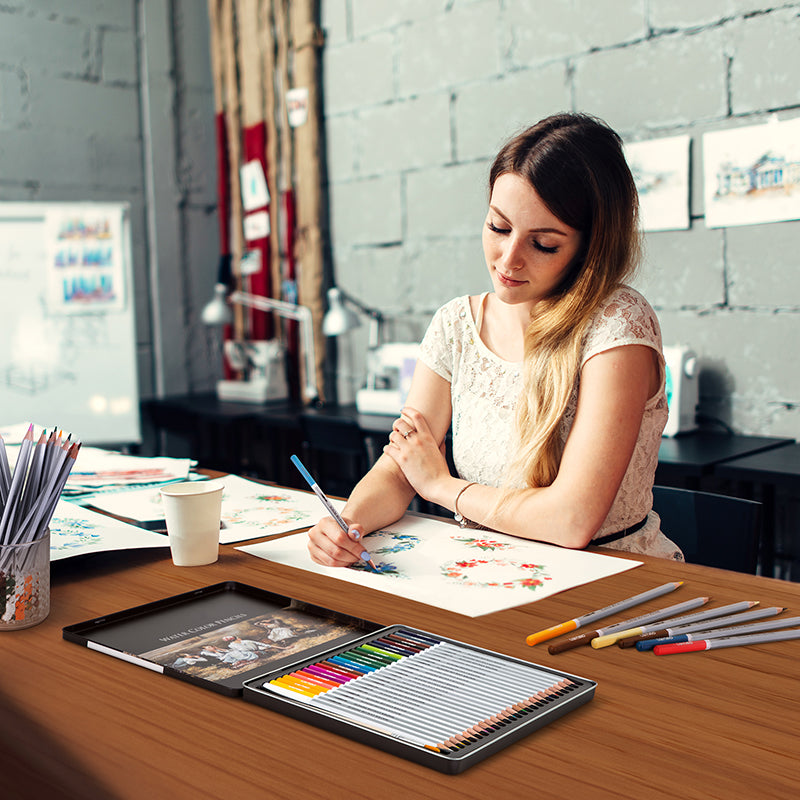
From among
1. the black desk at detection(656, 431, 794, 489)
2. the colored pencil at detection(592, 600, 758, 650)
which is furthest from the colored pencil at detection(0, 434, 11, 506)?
the black desk at detection(656, 431, 794, 489)

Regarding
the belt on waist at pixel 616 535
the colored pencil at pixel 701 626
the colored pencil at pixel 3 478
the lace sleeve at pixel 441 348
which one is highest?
the lace sleeve at pixel 441 348

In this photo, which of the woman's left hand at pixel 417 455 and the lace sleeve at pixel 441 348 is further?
the lace sleeve at pixel 441 348

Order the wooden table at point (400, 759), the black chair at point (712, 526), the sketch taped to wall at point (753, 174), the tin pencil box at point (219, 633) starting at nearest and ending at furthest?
the wooden table at point (400, 759), the tin pencil box at point (219, 633), the black chair at point (712, 526), the sketch taped to wall at point (753, 174)

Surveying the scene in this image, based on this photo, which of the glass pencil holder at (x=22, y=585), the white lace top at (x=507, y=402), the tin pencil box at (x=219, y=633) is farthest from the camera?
the white lace top at (x=507, y=402)

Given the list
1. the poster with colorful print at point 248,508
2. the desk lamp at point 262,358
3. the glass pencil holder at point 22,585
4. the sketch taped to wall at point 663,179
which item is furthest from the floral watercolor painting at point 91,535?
the desk lamp at point 262,358

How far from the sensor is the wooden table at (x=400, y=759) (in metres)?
0.60

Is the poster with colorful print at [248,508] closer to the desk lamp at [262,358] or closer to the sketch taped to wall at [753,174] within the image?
the sketch taped to wall at [753,174]

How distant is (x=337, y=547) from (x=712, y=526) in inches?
23.6

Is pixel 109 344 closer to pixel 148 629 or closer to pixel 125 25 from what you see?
pixel 125 25

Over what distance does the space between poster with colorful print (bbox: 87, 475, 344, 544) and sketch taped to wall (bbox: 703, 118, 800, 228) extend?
69.4 inches

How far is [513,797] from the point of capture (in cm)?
59

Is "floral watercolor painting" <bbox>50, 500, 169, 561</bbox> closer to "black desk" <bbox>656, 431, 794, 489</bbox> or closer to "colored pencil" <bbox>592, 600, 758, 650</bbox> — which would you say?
"colored pencil" <bbox>592, 600, 758, 650</bbox>

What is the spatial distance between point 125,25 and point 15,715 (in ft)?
13.2

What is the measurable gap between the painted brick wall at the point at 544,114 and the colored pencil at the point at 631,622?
1872mm
